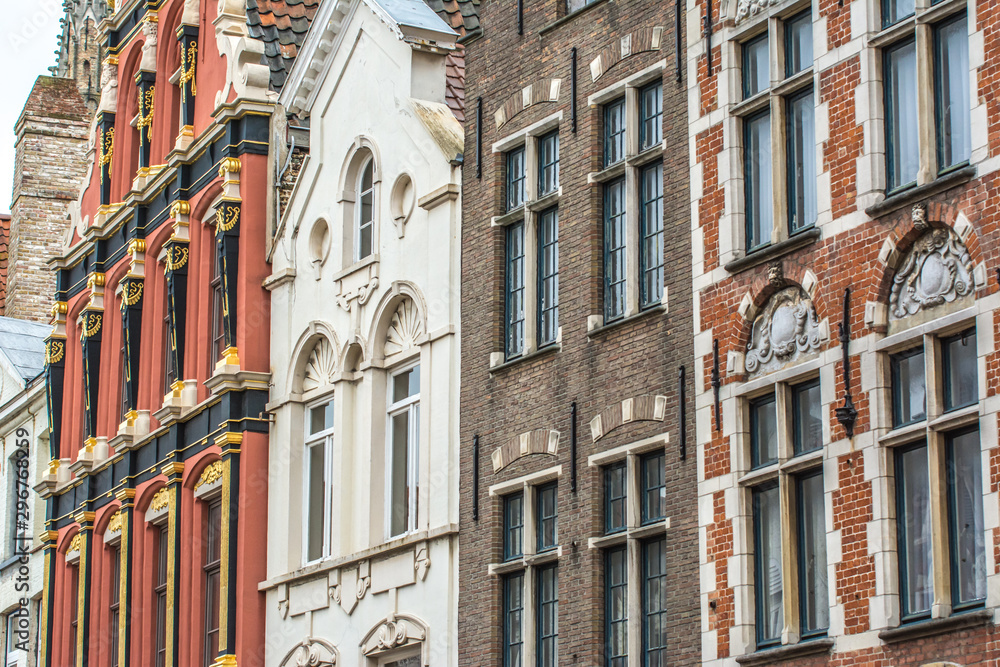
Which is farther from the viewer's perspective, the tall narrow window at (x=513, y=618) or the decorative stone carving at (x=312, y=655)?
the decorative stone carving at (x=312, y=655)

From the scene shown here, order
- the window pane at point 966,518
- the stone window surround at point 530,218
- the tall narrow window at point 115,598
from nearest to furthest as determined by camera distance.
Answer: the window pane at point 966,518
the stone window surround at point 530,218
the tall narrow window at point 115,598

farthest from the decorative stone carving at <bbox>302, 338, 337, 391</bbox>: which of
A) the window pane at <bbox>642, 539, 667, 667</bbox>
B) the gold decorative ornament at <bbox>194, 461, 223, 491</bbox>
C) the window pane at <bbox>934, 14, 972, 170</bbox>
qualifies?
the window pane at <bbox>934, 14, 972, 170</bbox>

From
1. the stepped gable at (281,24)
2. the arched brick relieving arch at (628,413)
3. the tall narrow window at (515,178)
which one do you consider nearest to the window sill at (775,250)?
the arched brick relieving arch at (628,413)

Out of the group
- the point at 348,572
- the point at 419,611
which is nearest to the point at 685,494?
the point at 419,611

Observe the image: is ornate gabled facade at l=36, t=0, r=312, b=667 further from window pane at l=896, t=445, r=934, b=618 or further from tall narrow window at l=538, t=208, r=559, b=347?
window pane at l=896, t=445, r=934, b=618

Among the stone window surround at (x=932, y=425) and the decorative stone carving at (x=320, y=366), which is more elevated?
the decorative stone carving at (x=320, y=366)

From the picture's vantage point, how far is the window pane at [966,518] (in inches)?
690

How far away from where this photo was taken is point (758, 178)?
21078 millimetres

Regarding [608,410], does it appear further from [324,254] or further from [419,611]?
[324,254]

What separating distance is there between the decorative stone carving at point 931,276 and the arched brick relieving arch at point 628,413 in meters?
3.56

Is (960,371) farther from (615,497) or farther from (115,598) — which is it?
(115,598)

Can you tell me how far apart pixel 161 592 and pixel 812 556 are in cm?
1551

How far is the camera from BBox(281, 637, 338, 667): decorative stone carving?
27141 millimetres

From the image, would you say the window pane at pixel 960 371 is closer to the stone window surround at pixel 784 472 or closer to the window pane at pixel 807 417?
the stone window surround at pixel 784 472
